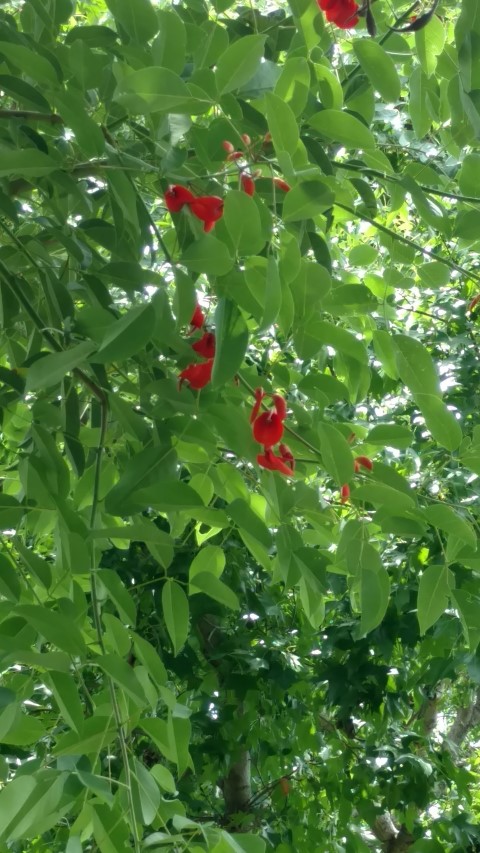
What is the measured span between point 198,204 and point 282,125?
110 mm

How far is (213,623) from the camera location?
1.67 meters

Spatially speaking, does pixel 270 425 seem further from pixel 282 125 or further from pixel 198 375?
pixel 282 125

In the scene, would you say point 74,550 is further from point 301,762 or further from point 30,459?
point 301,762

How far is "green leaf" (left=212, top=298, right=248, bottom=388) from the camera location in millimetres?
576

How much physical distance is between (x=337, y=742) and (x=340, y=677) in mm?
146

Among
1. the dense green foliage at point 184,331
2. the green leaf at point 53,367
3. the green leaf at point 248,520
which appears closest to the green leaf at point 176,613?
the dense green foliage at point 184,331

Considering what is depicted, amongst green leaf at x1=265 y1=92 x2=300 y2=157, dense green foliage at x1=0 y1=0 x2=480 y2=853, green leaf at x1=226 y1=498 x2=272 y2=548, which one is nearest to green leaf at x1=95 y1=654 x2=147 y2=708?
dense green foliage at x1=0 y1=0 x2=480 y2=853

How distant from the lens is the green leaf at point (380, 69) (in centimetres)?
68

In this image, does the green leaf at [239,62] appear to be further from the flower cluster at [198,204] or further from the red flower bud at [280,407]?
the red flower bud at [280,407]

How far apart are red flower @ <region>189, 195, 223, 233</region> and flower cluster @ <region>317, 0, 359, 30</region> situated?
6.2 inches

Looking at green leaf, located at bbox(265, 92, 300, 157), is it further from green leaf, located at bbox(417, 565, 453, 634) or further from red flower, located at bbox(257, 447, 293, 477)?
green leaf, located at bbox(417, 565, 453, 634)

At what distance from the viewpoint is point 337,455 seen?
2.17 feet

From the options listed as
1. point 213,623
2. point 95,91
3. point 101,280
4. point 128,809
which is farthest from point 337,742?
point 95,91

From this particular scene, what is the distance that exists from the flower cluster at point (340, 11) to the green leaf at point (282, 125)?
0.51ft
